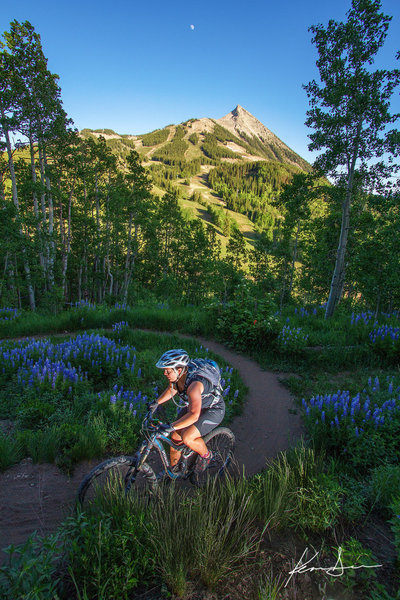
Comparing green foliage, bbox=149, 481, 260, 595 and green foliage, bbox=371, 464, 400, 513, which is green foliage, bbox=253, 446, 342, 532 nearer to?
green foliage, bbox=149, 481, 260, 595

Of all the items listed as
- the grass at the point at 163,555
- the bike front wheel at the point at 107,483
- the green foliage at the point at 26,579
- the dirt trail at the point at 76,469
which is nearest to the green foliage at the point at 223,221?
the dirt trail at the point at 76,469

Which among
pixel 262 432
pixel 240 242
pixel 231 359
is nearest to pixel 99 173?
pixel 240 242

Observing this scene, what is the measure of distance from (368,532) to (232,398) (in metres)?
3.38

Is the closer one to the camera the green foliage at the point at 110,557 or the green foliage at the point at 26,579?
the green foliage at the point at 26,579

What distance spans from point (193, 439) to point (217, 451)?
2.66 ft

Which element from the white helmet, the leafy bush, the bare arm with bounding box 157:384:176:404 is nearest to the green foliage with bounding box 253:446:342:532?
the bare arm with bounding box 157:384:176:404

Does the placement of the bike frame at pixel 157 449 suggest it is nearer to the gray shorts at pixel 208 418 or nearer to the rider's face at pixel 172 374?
the gray shorts at pixel 208 418

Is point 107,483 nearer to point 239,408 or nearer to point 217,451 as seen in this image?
point 217,451

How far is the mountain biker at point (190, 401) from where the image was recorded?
9.85 feet

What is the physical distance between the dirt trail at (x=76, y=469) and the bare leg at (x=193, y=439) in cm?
90

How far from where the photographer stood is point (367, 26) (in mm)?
10242

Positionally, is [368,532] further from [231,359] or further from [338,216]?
[338,216]

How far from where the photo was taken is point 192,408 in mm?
2998

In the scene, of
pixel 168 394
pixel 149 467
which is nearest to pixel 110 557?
pixel 149 467
